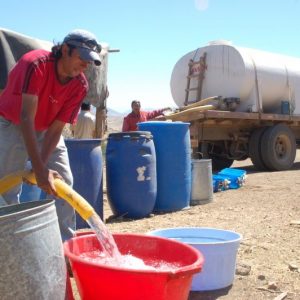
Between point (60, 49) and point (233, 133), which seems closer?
point (60, 49)

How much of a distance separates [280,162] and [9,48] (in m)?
7.45

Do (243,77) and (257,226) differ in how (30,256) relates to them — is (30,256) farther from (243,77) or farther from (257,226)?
(243,77)

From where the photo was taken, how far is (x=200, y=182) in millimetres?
6750

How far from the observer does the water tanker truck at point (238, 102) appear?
10266 mm

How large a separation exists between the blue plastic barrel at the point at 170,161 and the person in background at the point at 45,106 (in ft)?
9.16

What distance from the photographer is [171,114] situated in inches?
389

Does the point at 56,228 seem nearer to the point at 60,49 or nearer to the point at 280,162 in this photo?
the point at 60,49

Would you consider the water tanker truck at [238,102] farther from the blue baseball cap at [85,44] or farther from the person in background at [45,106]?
the blue baseball cap at [85,44]

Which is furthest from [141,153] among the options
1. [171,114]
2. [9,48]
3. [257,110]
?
[257,110]

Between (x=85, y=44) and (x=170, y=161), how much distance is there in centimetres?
345

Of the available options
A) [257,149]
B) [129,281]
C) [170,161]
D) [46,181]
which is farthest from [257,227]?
[257,149]

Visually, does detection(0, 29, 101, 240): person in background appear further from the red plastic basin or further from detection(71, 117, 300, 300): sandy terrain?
detection(71, 117, 300, 300): sandy terrain

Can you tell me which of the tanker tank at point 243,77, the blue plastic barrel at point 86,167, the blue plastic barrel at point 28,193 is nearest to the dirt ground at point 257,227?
the blue plastic barrel at point 86,167

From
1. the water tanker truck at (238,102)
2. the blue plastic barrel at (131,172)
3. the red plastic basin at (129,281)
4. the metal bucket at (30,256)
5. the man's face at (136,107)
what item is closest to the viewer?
the metal bucket at (30,256)
